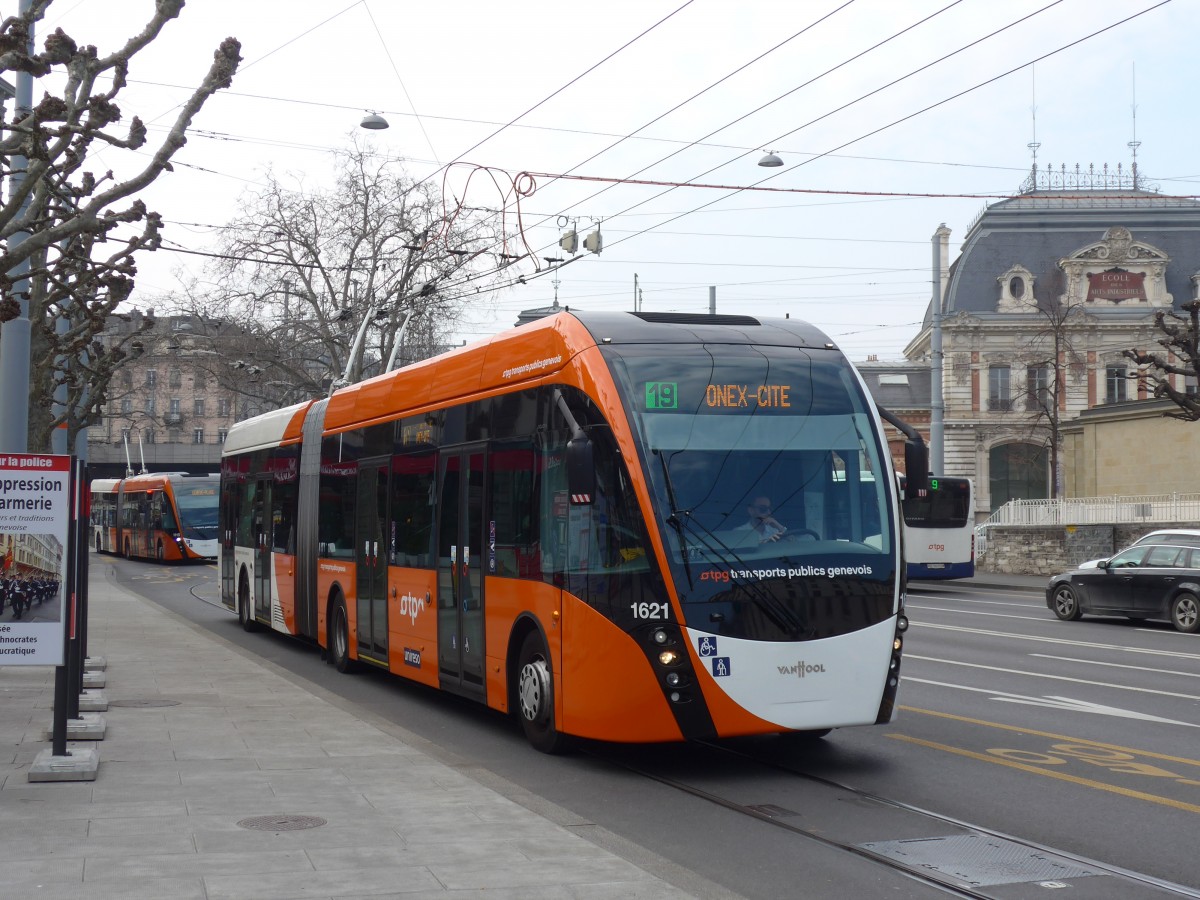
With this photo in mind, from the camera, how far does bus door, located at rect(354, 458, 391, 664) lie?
14617 millimetres

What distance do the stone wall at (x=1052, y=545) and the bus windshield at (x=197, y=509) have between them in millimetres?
25754

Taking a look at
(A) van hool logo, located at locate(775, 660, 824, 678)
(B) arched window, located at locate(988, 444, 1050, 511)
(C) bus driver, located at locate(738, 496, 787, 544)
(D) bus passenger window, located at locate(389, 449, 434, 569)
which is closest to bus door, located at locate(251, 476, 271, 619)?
(D) bus passenger window, located at locate(389, 449, 434, 569)

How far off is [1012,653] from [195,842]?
1341 centimetres

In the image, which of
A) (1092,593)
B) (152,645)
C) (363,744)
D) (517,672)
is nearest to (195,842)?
(363,744)

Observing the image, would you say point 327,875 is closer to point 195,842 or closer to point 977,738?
point 195,842

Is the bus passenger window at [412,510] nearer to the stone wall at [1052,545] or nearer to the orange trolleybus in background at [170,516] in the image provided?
the stone wall at [1052,545]

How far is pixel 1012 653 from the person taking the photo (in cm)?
1827

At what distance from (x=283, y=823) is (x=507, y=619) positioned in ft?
11.8

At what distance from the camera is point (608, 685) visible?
9.41 meters

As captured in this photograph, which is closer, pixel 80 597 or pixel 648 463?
pixel 648 463

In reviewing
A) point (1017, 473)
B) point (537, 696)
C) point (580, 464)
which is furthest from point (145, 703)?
point (1017, 473)

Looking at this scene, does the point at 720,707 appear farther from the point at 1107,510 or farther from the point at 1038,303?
the point at 1038,303

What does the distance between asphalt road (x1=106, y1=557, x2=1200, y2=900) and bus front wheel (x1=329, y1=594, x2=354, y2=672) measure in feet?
0.63

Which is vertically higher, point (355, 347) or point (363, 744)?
point (355, 347)
